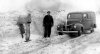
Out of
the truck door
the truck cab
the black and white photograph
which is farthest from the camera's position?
the truck door

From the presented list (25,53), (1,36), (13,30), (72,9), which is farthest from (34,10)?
(25,53)

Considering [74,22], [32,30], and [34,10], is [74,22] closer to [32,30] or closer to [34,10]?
[32,30]

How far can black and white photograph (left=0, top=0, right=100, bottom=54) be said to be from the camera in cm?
1092

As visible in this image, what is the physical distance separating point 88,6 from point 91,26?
58.1 feet

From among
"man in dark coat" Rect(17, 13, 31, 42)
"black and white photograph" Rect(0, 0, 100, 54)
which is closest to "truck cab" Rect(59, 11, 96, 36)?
"black and white photograph" Rect(0, 0, 100, 54)

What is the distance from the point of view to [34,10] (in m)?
27.8

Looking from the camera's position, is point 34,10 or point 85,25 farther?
point 34,10

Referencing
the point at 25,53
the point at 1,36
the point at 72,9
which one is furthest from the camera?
the point at 72,9

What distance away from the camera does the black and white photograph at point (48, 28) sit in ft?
35.8

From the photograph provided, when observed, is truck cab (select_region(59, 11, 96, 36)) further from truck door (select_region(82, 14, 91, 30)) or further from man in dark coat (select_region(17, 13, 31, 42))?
man in dark coat (select_region(17, 13, 31, 42))

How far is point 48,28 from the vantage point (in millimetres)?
14820

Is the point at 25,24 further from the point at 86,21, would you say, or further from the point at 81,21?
the point at 86,21

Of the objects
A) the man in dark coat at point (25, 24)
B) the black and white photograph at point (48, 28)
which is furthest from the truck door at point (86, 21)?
the man in dark coat at point (25, 24)

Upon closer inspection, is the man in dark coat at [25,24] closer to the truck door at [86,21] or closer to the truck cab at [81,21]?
the truck cab at [81,21]
